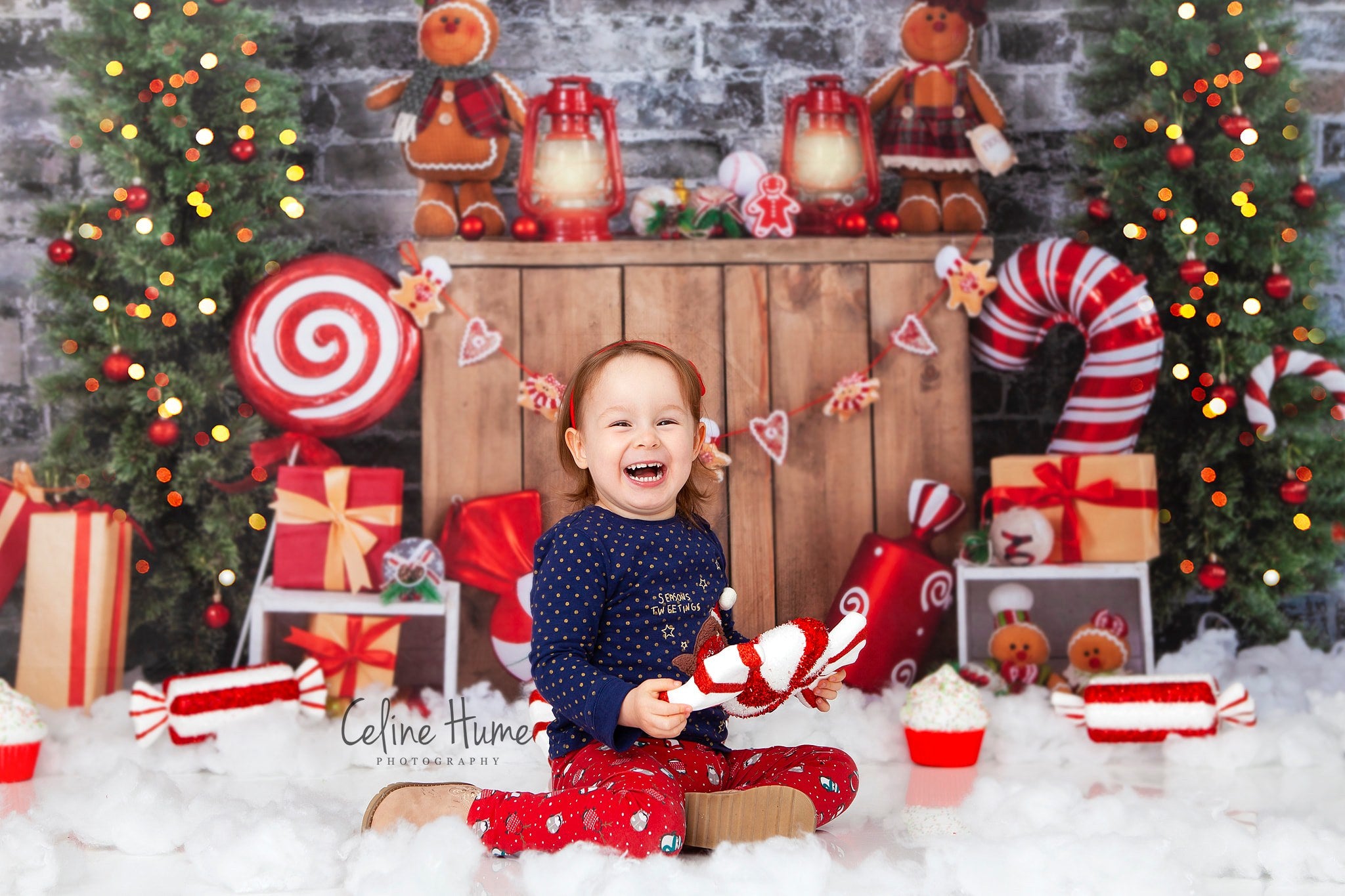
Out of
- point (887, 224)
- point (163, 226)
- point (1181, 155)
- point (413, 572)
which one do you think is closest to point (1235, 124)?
point (1181, 155)

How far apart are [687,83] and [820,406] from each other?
89 cm

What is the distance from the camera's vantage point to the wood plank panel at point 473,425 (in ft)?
8.43

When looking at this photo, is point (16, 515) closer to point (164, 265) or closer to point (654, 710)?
point (164, 265)

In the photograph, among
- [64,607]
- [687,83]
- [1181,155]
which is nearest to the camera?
[64,607]

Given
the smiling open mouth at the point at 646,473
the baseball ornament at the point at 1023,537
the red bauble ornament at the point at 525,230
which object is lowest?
the baseball ornament at the point at 1023,537

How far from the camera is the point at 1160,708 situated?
2.18 meters

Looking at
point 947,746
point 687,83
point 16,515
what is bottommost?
point 947,746

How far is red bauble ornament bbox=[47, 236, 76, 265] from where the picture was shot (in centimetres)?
252

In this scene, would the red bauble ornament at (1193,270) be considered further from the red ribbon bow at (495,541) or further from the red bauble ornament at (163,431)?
the red bauble ornament at (163,431)

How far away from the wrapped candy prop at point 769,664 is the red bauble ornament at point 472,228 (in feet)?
4.37

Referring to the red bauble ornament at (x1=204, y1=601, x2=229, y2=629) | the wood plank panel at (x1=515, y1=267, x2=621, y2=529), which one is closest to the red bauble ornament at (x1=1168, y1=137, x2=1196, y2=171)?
the wood plank panel at (x1=515, y1=267, x2=621, y2=529)

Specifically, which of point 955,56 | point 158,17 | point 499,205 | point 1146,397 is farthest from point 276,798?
point 955,56

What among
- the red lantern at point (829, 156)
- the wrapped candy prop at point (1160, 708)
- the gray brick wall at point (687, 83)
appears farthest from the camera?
the gray brick wall at point (687, 83)

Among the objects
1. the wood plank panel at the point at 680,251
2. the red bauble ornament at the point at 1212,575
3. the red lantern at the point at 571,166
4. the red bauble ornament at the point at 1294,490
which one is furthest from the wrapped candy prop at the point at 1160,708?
the red lantern at the point at 571,166
